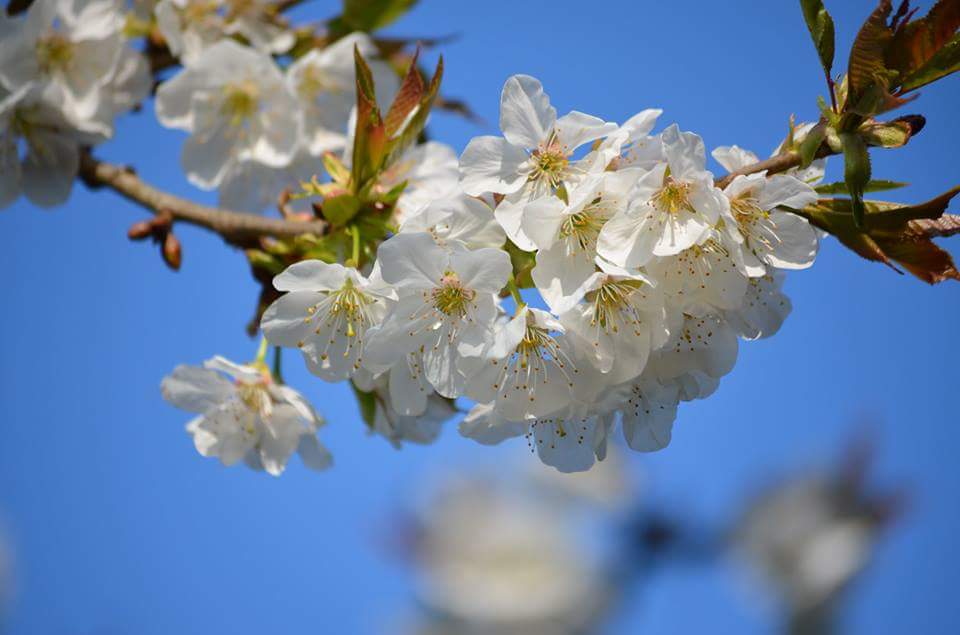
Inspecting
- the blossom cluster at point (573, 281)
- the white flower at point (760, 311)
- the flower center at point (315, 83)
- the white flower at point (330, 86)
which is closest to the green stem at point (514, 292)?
the blossom cluster at point (573, 281)

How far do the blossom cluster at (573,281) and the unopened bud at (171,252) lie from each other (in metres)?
0.46

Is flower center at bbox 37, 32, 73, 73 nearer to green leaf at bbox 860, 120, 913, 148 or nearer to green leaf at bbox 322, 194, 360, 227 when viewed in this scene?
green leaf at bbox 322, 194, 360, 227

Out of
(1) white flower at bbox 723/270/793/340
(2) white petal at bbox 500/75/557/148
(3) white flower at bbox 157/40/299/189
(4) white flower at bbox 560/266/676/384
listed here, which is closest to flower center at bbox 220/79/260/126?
(3) white flower at bbox 157/40/299/189

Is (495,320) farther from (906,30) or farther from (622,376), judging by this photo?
(906,30)

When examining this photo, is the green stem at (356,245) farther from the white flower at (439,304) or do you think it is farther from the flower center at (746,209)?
the flower center at (746,209)

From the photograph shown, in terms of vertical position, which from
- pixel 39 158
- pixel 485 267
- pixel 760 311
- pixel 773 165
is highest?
pixel 773 165

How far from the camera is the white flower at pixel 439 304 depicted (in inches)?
44.7

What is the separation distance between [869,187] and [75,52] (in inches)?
72.5

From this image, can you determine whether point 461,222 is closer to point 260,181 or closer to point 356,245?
point 356,245

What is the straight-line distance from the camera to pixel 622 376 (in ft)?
3.77

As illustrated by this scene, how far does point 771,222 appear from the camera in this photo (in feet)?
3.81

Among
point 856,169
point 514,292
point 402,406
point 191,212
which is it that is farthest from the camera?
point 191,212

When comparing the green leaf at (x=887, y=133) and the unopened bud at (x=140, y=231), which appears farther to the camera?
the unopened bud at (x=140, y=231)

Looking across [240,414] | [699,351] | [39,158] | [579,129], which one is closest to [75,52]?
[39,158]
